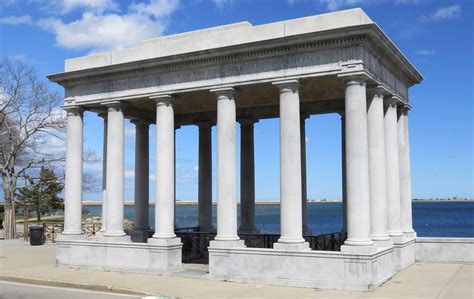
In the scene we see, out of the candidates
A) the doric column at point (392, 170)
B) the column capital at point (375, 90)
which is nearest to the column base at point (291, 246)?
the doric column at point (392, 170)

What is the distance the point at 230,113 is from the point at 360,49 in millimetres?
5548

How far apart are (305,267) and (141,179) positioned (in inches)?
464

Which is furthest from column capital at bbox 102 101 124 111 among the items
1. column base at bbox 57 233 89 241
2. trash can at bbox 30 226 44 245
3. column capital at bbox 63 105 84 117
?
trash can at bbox 30 226 44 245

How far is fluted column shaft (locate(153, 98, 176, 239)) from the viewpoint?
22281 mm

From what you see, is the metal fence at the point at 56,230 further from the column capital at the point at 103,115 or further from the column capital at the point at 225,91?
the column capital at the point at 225,91

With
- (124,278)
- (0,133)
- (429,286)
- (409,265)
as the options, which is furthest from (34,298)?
(0,133)

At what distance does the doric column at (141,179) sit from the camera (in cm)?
2780

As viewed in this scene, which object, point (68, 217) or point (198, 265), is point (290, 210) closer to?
point (198, 265)

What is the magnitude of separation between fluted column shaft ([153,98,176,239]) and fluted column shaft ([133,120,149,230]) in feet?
17.2

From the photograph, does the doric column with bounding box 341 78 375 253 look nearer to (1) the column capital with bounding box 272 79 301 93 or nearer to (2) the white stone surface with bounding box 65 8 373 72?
(1) the column capital with bounding box 272 79 301 93

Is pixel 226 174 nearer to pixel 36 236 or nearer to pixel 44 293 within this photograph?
pixel 44 293

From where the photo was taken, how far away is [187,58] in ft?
71.3

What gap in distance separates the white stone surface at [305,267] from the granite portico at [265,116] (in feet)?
0.12

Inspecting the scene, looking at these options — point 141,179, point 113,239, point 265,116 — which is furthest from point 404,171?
point 113,239
